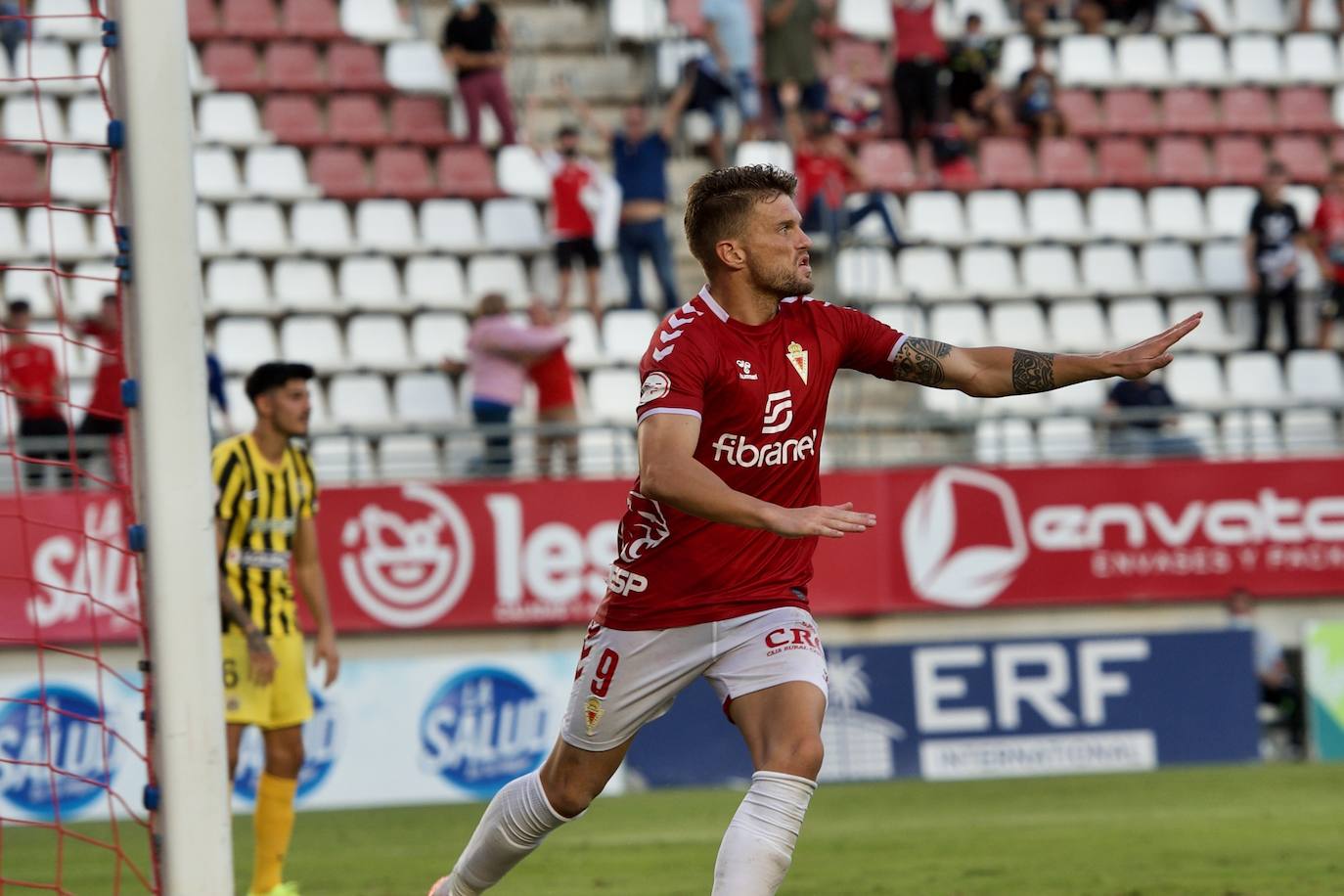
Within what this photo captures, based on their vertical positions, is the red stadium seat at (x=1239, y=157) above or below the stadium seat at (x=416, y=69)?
below

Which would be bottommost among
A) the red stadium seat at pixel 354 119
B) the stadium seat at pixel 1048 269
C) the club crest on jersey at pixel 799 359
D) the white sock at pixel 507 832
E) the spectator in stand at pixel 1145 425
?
the white sock at pixel 507 832

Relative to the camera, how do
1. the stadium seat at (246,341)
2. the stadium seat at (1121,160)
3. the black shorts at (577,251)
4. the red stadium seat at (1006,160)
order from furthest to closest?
the stadium seat at (1121,160) < the red stadium seat at (1006,160) < the black shorts at (577,251) < the stadium seat at (246,341)

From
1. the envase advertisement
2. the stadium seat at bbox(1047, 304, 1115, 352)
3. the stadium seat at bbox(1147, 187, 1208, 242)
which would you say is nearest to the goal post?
the envase advertisement

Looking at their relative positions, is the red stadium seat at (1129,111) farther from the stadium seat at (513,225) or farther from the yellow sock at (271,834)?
the yellow sock at (271,834)

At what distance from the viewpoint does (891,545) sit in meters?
15.9

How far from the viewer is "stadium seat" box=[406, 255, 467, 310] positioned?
18.2 metres

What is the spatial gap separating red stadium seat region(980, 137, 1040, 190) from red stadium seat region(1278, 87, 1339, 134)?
10.6ft

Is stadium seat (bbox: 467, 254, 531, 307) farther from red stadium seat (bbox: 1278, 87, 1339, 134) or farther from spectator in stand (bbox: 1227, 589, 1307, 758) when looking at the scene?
red stadium seat (bbox: 1278, 87, 1339, 134)

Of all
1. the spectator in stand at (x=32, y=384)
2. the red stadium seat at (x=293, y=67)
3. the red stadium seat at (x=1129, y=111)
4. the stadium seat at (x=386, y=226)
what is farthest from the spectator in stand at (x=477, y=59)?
the red stadium seat at (x=1129, y=111)

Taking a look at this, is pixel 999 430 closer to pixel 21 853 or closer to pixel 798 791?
pixel 21 853

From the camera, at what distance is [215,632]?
510 cm

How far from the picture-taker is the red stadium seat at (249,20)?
20.2 m

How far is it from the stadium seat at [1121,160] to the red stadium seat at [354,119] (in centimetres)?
752

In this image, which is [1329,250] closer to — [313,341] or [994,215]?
[994,215]
